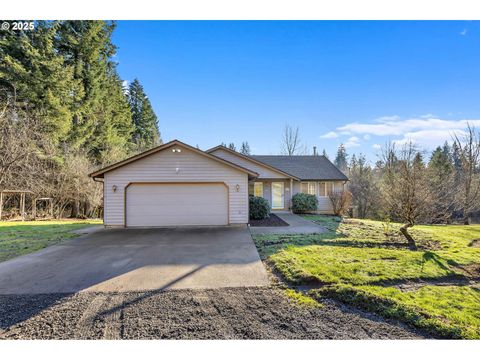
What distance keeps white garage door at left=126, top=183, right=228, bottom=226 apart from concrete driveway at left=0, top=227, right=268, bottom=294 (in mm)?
2166

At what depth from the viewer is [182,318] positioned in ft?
10.3

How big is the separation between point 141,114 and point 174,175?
92.8 feet

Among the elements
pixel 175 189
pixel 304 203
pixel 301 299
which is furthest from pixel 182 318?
pixel 304 203

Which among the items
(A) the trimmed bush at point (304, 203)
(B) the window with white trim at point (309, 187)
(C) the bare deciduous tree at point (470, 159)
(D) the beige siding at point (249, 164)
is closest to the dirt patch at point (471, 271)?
(A) the trimmed bush at point (304, 203)

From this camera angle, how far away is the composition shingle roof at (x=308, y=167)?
1806 centimetres

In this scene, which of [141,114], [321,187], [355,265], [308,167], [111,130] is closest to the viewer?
[355,265]

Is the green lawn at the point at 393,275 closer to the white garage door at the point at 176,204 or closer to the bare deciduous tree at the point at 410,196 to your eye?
the bare deciduous tree at the point at 410,196

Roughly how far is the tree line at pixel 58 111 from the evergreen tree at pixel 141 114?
38.2 ft

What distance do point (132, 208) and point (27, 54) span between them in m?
14.0

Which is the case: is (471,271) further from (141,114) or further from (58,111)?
(141,114)

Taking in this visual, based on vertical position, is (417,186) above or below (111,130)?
below
